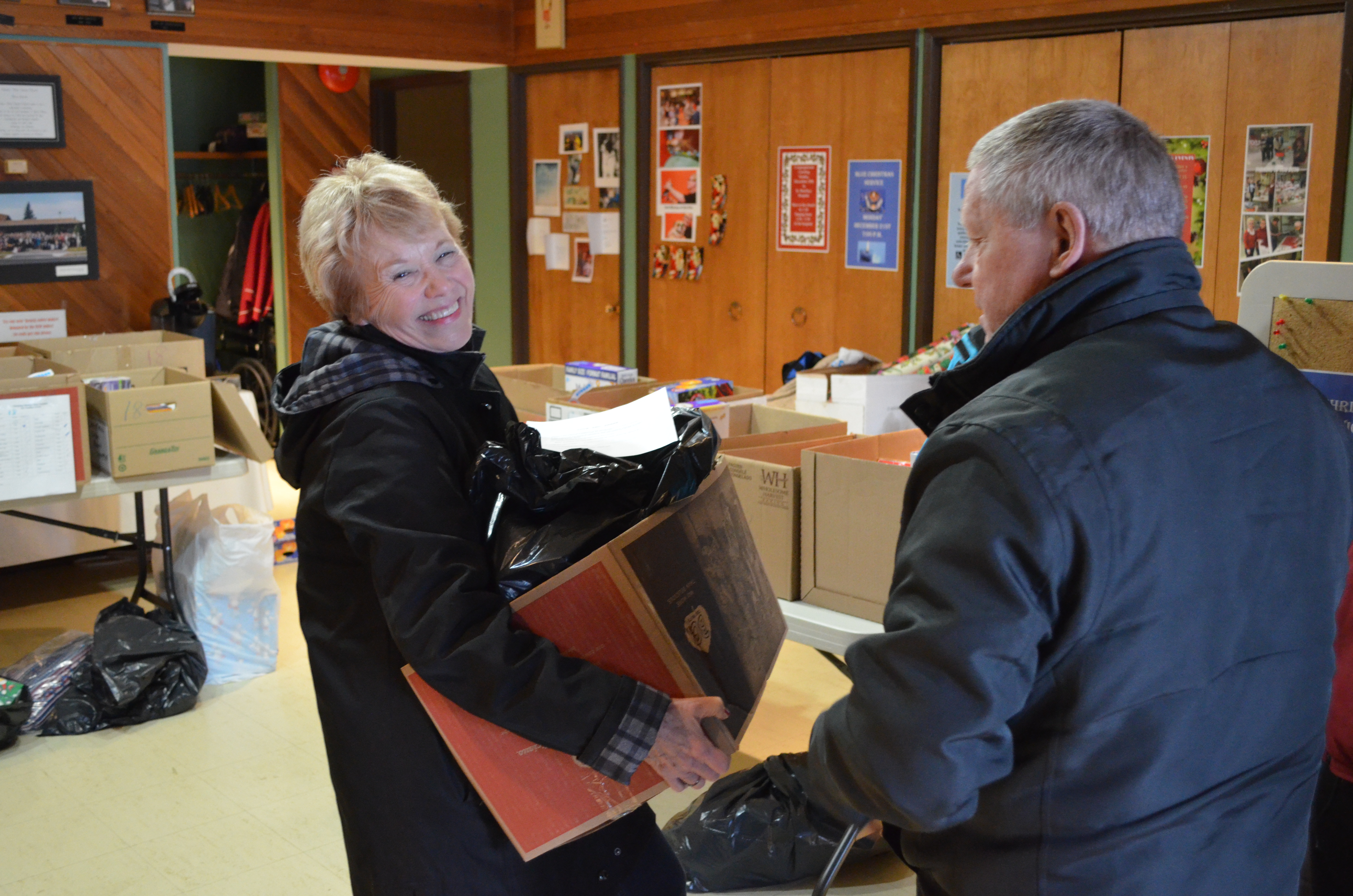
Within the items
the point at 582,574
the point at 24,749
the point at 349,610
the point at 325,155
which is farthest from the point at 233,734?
the point at 325,155

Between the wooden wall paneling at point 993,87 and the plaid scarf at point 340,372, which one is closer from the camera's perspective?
the plaid scarf at point 340,372

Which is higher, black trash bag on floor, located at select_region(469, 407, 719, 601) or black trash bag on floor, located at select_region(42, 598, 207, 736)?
black trash bag on floor, located at select_region(469, 407, 719, 601)

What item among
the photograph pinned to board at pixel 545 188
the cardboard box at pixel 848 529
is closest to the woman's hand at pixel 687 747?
the cardboard box at pixel 848 529

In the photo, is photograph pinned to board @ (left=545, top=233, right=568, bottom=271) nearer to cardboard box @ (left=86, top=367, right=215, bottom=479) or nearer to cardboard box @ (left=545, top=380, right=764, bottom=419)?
cardboard box @ (left=86, top=367, right=215, bottom=479)

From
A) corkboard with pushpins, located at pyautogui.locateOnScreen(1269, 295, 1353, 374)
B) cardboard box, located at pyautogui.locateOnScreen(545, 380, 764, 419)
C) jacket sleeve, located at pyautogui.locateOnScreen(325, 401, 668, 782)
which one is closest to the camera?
jacket sleeve, located at pyautogui.locateOnScreen(325, 401, 668, 782)

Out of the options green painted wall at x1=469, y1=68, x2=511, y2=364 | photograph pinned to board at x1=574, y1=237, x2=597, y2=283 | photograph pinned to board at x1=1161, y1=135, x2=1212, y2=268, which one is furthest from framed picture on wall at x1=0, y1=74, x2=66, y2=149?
photograph pinned to board at x1=1161, y1=135, x2=1212, y2=268

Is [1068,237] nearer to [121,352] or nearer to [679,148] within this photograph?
[121,352]

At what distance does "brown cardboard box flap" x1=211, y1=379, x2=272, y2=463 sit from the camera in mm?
3984

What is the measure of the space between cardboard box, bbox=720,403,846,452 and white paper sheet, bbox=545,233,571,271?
337cm

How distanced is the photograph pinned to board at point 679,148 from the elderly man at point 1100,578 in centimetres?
470

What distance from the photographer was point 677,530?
4.82ft

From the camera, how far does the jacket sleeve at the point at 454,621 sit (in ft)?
4.51

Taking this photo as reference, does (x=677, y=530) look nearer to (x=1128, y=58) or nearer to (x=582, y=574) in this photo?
(x=582, y=574)

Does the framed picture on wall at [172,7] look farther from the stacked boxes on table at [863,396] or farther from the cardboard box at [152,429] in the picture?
the stacked boxes on table at [863,396]
